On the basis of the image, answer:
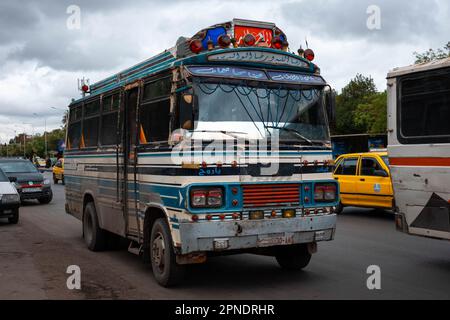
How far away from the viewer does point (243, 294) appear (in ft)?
21.7

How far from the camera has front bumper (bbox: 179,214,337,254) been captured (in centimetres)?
632

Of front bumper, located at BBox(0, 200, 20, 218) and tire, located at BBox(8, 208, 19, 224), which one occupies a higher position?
front bumper, located at BBox(0, 200, 20, 218)

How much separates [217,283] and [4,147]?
574 ft

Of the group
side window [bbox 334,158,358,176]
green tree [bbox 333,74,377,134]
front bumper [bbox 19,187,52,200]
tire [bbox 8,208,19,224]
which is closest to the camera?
tire [bbox 8,208,19,224]

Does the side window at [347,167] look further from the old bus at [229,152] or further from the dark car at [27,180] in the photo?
the dark car at [27,180]

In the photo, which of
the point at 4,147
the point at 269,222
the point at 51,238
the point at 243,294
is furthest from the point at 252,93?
the point at 4,147

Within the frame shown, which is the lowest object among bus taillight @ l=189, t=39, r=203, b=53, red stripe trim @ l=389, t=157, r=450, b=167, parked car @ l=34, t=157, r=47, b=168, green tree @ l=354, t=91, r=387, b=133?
parked car @ l=34, t=157, r=47, b=168

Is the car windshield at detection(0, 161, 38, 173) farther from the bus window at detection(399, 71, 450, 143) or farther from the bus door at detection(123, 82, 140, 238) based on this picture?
the bus window at detection(399, 71, 450, 143)

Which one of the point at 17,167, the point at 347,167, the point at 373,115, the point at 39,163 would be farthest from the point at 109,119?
the point at 39,163

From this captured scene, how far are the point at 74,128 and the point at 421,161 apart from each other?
705cm

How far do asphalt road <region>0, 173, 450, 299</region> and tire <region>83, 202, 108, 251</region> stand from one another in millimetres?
219

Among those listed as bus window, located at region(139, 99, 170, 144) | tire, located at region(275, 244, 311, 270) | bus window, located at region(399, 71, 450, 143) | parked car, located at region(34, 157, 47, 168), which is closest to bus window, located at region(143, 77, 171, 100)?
bus window, located at region(139, 99, 170, 144)

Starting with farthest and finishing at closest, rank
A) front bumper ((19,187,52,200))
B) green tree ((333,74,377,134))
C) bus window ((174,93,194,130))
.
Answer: green tree ((333,74,377,134)) < front bumper ((19,187,52,200)) < bus window ((174,93,194,130))
